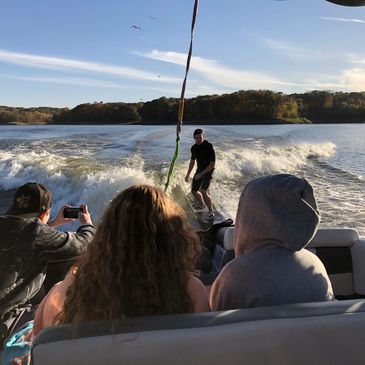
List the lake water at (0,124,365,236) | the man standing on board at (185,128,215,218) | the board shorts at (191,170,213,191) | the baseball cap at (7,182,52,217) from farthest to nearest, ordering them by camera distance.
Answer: the lake water at (0,124,365,236) → the board shorts at (191,170,213,191) → the man standing on board at (185,128,215,218) → the baseball cap at (7,182,52,217)

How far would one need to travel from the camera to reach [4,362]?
190 cm

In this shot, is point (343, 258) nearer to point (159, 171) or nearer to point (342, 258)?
point (342, 258)

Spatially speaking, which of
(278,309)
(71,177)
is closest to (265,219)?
(278,309)

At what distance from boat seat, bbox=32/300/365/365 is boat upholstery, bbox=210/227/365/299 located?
4.27ft

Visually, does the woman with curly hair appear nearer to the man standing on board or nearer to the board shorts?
the man standing on board

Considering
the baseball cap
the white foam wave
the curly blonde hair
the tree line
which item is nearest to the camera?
the curly blonde hair

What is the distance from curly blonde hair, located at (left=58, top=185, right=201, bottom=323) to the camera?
137 centimetres

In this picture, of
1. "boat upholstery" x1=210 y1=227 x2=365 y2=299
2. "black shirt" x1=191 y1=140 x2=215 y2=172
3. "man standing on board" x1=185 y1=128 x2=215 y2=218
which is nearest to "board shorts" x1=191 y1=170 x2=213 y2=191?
"man standing on board" x1=185 y1=128 x2=215 y2=218

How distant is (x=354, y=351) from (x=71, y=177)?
35.5ft

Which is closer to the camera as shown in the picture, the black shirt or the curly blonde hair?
the curly blonde hair

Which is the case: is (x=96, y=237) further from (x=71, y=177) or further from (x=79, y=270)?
(x=71, y=177)

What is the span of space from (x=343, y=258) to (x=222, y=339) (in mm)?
1610

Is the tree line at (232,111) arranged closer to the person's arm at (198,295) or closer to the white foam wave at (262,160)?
the white foam wave at (262,160)

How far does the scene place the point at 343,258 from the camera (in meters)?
2.68
